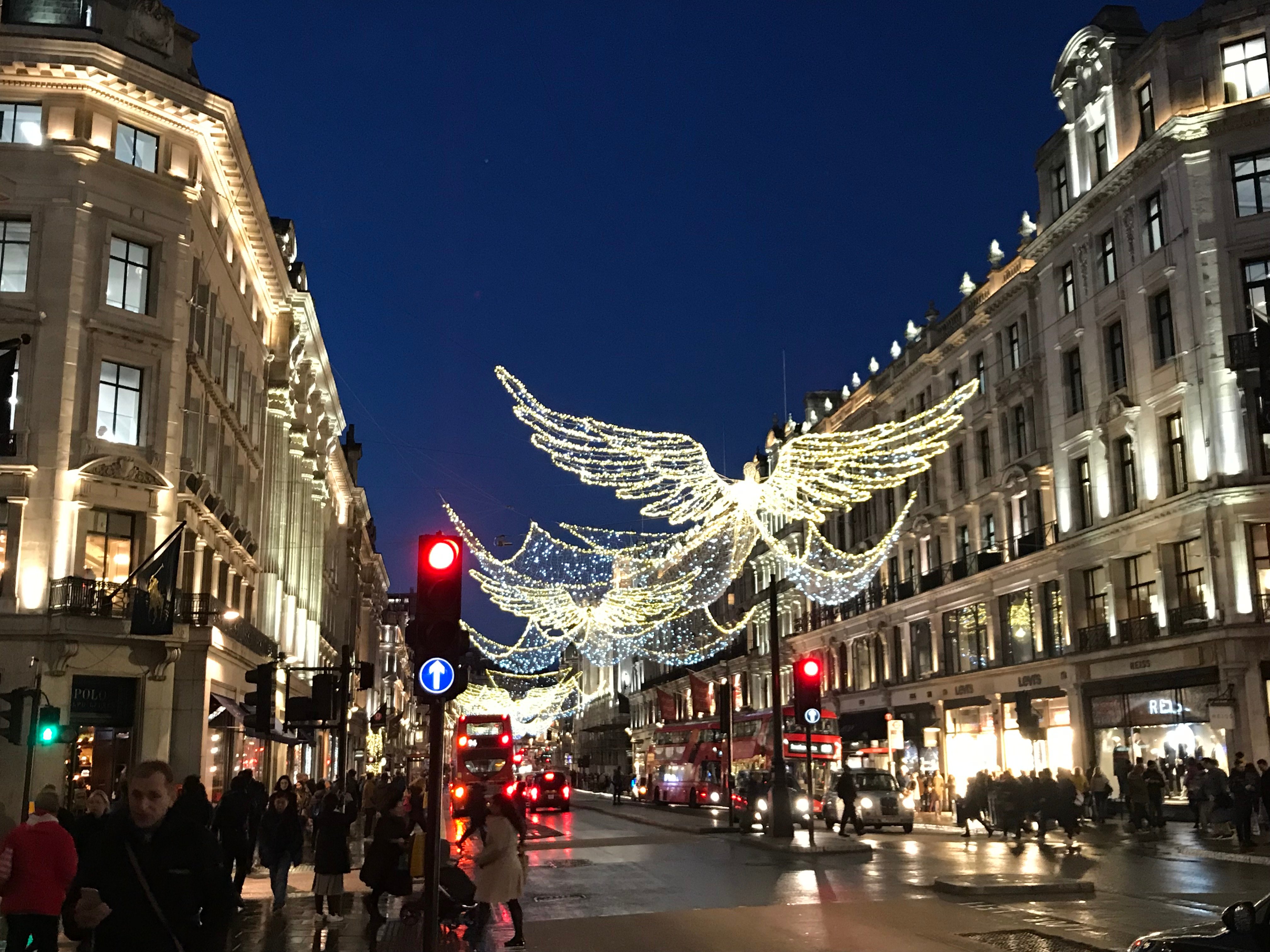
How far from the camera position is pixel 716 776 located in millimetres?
51844

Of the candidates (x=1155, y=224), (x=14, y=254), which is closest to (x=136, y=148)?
(x=14, y=254)

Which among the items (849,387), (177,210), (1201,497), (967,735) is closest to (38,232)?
(177,210)

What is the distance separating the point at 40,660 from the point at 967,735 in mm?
34698

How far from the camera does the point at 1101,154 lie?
3962cm

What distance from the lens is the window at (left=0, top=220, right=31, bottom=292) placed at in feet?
93.7

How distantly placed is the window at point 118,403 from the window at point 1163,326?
2694 cm

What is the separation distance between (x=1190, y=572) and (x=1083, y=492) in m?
7.02

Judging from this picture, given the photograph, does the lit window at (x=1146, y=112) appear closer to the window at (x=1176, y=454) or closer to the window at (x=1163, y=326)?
the window at (x=1163, y=326)

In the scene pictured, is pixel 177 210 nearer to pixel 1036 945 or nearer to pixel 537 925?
pixel 537 925

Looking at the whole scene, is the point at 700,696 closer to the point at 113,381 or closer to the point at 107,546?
the point at 107,546

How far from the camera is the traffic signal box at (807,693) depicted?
2430 cm

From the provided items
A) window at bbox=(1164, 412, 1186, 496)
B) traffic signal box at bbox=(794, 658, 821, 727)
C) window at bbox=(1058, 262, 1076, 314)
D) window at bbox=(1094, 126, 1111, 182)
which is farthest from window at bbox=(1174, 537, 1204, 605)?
traffic signal box at bbox=(794, 658, 821, 727)

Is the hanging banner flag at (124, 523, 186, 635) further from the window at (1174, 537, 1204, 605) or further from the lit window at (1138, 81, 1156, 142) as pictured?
the lit window at (1138, 81, 1156, 142)

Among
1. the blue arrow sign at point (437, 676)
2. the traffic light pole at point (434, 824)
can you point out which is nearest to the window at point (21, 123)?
the blue arrow sign at point (437, 676)
